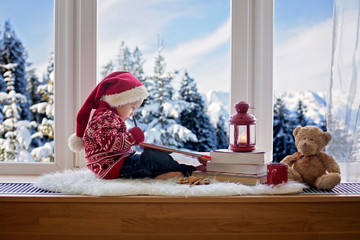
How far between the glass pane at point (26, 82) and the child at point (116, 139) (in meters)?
0.41

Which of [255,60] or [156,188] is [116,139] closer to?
[156,188]

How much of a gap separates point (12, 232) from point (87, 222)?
277mm

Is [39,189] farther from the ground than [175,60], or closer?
closer

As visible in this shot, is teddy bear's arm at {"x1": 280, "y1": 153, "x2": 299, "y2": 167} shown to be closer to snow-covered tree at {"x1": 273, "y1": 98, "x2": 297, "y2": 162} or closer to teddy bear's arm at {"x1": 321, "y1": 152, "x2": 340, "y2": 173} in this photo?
teddy bear's arm at {"x1": 321, "y1": 152, "x2": 340, "y2": 173}

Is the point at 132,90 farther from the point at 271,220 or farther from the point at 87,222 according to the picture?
the point at 271,220

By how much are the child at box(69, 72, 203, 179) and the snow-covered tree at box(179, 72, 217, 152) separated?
13.2 inches

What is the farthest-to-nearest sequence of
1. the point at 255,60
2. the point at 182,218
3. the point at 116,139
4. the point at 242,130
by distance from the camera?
the point at 255,60, the point at 242,130, the point at 116,139, the point at 182,218

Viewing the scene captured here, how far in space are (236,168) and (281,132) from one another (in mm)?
→ 528

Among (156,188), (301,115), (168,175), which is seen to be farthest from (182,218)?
(301,115)

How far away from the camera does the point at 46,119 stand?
1.97m

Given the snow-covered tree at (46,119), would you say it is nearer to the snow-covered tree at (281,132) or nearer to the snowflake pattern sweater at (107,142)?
the snowflake pattern sweater at (107,142)

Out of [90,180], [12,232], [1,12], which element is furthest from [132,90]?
[1,12]

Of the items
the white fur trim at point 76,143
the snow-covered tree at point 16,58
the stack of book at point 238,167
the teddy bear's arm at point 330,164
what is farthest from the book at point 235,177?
the snow-covered tree at point 16,58

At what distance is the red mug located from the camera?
1442 millimetres
